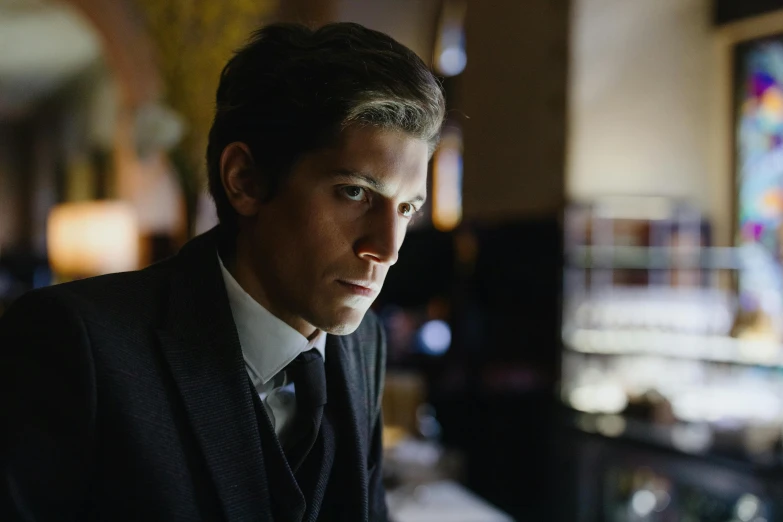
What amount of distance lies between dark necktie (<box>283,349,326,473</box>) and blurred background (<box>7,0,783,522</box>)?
1493 millimetres

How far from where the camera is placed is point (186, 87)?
3717 mm

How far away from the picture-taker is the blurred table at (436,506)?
2.51m

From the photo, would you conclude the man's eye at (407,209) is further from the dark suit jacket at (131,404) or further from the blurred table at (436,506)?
the blurred table at (436,506)

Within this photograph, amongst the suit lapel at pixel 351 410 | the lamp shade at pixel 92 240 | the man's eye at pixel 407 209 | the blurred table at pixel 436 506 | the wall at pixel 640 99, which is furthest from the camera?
the lamp shade at pixel 92 240

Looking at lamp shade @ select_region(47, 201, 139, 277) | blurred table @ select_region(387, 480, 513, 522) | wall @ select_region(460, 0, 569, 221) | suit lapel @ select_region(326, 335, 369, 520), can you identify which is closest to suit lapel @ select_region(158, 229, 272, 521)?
suit lapel @ select_region(326, 335, 369, 520)

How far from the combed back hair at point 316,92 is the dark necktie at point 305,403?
282mm

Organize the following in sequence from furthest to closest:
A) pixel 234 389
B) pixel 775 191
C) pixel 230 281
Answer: pixel 775 191 → pixel 230 281 → pixel 234 389

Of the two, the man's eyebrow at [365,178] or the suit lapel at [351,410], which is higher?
the man's eyebrow at [365,178]

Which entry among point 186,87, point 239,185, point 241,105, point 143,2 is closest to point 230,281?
point 239,185

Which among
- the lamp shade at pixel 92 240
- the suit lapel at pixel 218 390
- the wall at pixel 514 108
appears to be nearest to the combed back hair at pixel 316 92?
the suit lapel at pixel 218 390

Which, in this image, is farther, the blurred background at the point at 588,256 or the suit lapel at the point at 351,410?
the blurred background at the point at 588,256

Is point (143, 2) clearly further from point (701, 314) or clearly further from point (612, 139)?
point (701, 314)

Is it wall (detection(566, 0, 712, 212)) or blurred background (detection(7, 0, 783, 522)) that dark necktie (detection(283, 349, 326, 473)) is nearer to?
blurred background (detection(7, 0, 783, 522))

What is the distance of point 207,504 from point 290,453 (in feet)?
0.69
